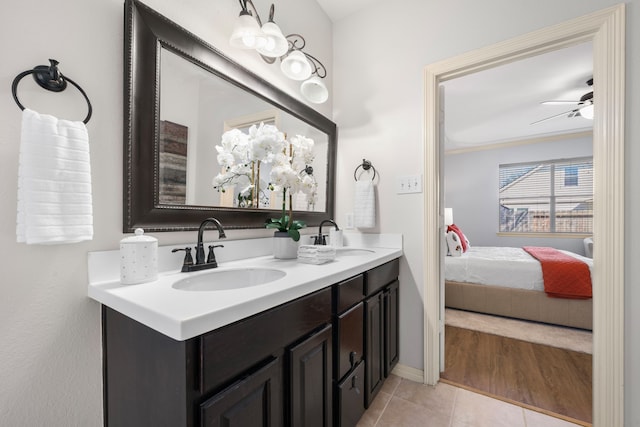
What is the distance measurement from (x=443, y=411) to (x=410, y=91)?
1892mm

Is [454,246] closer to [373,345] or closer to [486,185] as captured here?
[373,345]

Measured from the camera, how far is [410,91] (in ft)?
5.87

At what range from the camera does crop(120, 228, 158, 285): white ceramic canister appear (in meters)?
0.83

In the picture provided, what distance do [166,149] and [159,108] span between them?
0.49ft

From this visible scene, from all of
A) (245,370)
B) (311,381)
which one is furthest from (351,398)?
(245,370)

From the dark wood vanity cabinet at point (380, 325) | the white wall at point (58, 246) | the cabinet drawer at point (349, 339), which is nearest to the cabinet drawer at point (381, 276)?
the dark wood vanity cabinet at point (380, 325)

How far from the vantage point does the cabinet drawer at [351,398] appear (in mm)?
1108

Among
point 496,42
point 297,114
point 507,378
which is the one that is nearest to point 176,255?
point 297,114

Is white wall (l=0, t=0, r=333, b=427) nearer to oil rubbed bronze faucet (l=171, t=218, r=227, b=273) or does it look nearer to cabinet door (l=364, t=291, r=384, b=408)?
oil rubbed bronze faucet (l=171, t=218, r=227, b=273)

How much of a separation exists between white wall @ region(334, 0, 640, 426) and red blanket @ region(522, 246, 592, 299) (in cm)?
156

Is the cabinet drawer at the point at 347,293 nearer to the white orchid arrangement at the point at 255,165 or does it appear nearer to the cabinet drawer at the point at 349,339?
the cabinet drawer at the point at 349,339

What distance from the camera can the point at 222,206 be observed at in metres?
1.28

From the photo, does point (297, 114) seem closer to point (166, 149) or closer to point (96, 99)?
point (166, 149)

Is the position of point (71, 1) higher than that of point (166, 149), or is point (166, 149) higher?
point (71, 1)
